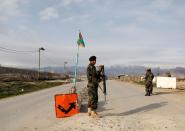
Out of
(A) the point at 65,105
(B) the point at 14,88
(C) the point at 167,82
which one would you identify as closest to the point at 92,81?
(A) the point at 65,105

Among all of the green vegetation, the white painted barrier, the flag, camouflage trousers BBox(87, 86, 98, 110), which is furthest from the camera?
the white painted barrier

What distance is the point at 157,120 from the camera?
10.9m

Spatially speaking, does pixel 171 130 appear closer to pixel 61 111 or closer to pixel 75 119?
pixel 75 119

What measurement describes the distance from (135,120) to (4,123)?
434 cm

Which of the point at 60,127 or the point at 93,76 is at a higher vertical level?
the point at 93,76

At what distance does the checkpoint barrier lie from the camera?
1224cm

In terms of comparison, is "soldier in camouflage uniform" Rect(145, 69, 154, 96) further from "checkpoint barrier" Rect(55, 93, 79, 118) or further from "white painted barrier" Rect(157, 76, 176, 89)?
"white painted barrier" Rect(157, 76, 176, 89)

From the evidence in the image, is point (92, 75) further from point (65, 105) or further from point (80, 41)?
point (80, 41)

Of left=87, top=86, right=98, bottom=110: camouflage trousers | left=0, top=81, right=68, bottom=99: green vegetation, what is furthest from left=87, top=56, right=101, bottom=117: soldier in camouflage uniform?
left=0, top=81, right=68, bottom=99: green vegetation

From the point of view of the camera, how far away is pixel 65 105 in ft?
40.4

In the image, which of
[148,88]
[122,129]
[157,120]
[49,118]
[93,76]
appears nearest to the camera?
[122,129]

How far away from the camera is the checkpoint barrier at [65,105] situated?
40.2 ft

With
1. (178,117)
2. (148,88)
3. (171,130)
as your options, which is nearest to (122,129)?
(171,130)

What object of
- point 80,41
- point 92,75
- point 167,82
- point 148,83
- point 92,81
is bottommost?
point 167,82
